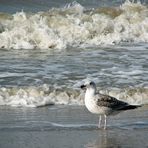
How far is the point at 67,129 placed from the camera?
892 centimetres

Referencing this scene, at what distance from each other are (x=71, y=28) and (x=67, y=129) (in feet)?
29.5

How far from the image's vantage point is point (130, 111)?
10219 millimetres

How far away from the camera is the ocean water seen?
1116cm

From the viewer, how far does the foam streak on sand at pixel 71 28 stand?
54.7 feet

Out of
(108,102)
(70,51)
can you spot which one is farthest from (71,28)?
(108,102)

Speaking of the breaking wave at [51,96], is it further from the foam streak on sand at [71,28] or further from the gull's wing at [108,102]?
the foam streak on sand at [71,28]

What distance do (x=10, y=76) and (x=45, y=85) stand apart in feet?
3.41

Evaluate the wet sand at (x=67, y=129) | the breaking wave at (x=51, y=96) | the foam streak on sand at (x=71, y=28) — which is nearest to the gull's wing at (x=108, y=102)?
the wet sand at (x=67, y=129)

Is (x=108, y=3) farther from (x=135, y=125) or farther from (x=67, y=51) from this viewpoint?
(x=135, y=125)

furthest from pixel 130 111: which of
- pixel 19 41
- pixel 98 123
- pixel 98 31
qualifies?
pixel 98 31

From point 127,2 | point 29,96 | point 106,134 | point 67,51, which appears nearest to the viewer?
point 106,134

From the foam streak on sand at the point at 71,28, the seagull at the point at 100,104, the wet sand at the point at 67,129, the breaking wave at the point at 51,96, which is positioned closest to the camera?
the wet sand at the point at 67,129

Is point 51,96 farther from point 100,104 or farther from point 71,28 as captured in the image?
point 71,28

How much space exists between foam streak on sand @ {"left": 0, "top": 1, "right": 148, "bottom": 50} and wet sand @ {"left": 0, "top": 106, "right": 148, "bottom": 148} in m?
6.41
